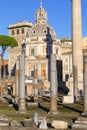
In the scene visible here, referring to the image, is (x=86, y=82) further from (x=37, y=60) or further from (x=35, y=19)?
(x=35, y=19)

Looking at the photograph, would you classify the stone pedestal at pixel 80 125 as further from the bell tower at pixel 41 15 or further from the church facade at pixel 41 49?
the bell tower at pixel 41 15

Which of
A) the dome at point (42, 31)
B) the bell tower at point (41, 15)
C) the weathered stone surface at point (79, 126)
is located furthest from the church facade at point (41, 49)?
the weathered stone surface at point (79, 126)

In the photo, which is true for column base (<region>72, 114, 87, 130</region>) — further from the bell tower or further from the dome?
the bell tower

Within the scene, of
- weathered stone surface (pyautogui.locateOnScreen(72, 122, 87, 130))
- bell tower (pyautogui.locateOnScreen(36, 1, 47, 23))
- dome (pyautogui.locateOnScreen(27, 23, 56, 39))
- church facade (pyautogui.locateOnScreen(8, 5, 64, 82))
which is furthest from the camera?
bell tower (pyautogui.locateOnScreen(36, 1, 47, 23))

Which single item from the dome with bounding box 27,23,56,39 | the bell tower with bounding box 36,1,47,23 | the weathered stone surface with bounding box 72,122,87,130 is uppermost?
the bell tower with bounding box 36,1,47,23

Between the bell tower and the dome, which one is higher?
the bell tower

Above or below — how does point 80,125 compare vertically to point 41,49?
below

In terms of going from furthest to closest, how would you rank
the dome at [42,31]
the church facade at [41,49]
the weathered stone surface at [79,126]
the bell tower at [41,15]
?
the bell tower at [41,15] < the dome at [42,31] < the church facade at [41,49] < the weathered stone surface at [79,126]

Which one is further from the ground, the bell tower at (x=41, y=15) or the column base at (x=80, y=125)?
the bell tower at (x=41, y=15)

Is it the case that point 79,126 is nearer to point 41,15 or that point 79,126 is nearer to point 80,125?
point 80,125

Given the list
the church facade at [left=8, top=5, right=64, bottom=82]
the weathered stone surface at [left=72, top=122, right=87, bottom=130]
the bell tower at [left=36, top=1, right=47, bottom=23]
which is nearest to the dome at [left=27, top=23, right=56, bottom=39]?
the church facade at [left=8, top=5, right=64, bottom=82]

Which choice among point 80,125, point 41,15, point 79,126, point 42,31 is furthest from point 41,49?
point 79,126

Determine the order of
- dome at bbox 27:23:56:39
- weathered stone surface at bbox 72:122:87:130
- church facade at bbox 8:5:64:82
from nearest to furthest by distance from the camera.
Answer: weathered stone surface at bbox 72:122:87:130
church facade at bbox 8:5:64:82
dome at bbox 27:23:56:39

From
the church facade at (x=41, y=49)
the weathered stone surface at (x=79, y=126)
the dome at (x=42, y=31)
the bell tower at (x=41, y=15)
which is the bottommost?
the weathered stone surface at (x=79, y=126)
